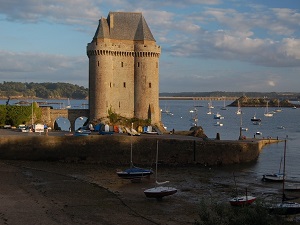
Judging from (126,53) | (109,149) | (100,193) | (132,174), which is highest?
(126,53)

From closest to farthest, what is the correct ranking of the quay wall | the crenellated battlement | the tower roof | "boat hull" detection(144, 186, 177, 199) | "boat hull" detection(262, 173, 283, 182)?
"boat hull" detection(144, 186, 177, 199) < "boat hull" detection(262, 173, 283, 182) < the quay wall < the crenellated battlement < the tower roof

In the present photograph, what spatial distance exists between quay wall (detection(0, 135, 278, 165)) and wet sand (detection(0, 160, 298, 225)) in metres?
1.02

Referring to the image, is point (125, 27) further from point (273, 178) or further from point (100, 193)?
point (100, 193)

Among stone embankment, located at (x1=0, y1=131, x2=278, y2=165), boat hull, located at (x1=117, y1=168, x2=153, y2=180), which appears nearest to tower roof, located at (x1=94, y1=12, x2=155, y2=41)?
stone embankment, located at (x1=0, y1=131, x2=278, y2=165)

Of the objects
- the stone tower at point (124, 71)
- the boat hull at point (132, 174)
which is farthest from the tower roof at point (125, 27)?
the boat hull at point (132, 174)

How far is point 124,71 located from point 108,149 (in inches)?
551

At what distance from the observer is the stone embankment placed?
38.5 metres

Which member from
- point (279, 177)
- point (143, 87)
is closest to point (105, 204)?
point (279, 177)

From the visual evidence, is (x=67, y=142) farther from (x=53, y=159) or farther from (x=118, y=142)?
(x=118, y=142)

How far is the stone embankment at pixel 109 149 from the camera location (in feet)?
126

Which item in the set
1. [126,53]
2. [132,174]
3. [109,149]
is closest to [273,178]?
[132,174]

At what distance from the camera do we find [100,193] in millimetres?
27719

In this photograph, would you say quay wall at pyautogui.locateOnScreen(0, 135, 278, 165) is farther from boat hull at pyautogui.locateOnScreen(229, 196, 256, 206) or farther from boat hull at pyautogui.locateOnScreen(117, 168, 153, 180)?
boat hull at pyautogui.locateOnScreen(229, 196, 256, 206)

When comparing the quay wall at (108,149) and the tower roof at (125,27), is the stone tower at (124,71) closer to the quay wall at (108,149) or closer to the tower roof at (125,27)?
the tower roof at (125,27)
